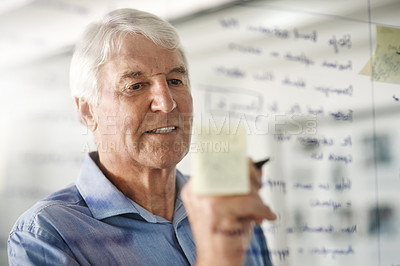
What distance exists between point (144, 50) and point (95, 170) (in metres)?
0.19

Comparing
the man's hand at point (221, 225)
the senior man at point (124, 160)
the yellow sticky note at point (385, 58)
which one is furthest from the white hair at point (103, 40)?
the yellow sticky note at point (385, 58)

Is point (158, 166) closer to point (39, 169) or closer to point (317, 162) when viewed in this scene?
point (39, 169)

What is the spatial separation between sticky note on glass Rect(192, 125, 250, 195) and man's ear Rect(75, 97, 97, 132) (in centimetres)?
19

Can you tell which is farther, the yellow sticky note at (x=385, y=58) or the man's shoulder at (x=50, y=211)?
the yellow sticky note at (x=385, y=58)

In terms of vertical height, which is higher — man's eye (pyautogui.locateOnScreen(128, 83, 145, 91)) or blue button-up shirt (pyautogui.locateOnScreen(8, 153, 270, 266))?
man's eye (pyautogui.locateOnScreen(128, 83, 145, 91))

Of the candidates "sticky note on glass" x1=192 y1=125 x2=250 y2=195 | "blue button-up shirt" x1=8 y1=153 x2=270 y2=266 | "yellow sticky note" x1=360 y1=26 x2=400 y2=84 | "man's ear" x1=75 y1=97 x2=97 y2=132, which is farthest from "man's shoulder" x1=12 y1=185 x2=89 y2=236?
"yellow sticky note" x1=360 y1=26 x2=400 y2=84

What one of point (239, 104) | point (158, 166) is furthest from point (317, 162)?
point (158, 166)

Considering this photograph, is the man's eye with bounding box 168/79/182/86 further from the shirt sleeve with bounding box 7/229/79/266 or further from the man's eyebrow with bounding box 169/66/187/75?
the shirt sleeve with bounding box 7/229/79/266

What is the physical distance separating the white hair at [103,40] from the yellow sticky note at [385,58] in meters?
0.37

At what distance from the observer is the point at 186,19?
2.08ft

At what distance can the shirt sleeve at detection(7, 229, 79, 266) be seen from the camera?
483 millimetres

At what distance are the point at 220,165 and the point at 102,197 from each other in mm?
217

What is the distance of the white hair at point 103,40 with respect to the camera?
1.77 feet

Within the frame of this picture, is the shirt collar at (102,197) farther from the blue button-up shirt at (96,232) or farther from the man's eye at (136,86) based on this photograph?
the man's eye at (136,86)
